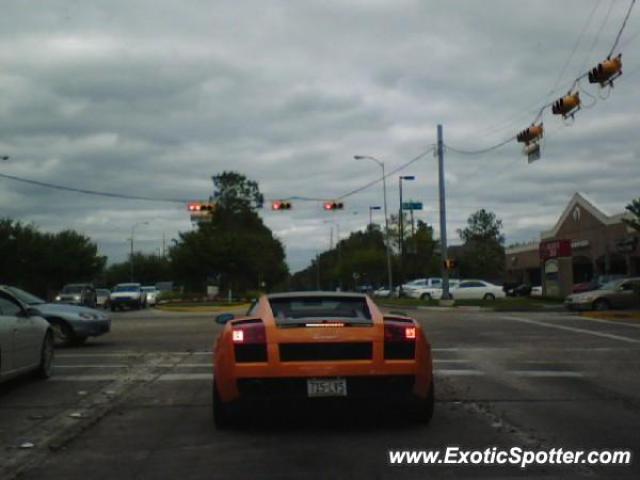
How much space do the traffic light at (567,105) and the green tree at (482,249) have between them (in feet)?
274

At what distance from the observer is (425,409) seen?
8.23m

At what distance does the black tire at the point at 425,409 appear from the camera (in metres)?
8.16

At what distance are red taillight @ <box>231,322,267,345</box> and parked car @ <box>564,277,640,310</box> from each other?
27.4 meters

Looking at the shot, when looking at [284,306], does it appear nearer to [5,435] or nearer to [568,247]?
[5,435]

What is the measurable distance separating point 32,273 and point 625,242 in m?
45.8

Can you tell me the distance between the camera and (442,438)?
7.69 metres

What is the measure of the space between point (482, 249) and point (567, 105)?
325 ft

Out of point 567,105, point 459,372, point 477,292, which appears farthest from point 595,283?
point 459,372

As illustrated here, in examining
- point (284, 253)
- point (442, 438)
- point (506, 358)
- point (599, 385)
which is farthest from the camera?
point (284, 253)

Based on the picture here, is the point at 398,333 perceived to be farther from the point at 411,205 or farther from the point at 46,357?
the point at 411,205

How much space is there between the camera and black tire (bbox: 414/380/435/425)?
8.16 meters

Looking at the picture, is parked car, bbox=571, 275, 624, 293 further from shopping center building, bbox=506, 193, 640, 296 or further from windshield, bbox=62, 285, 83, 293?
windshield, bbox=62, 285, 83, 293

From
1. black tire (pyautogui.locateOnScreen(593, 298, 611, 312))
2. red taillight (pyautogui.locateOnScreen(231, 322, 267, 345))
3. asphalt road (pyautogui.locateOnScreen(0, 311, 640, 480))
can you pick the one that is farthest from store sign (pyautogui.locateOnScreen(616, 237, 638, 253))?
red taillight (pyautogui.locateOnScreen(231, 322, 267, 345))

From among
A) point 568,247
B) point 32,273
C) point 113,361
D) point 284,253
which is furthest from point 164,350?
point 284,253
